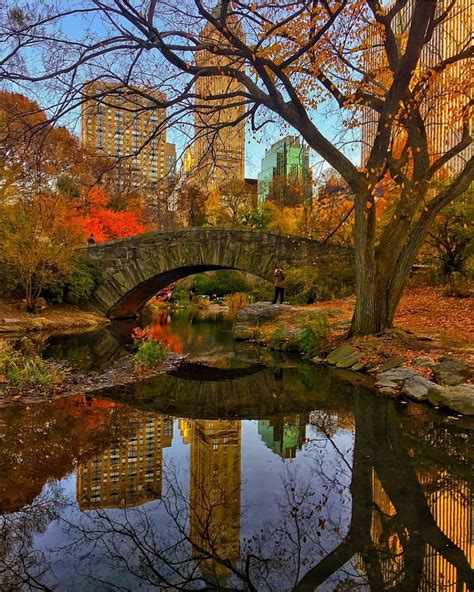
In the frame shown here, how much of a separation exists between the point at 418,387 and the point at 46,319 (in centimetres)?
1258

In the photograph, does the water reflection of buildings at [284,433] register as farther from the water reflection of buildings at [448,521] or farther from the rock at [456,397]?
the rock at [456,397]

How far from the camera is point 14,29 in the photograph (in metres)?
6.46

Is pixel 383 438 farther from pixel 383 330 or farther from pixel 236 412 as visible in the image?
pixel 383 330

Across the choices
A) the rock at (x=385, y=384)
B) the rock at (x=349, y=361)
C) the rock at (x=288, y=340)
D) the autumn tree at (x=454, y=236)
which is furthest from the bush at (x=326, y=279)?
the rock at (x=385, y=384)

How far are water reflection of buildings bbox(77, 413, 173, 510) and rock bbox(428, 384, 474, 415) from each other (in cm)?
319

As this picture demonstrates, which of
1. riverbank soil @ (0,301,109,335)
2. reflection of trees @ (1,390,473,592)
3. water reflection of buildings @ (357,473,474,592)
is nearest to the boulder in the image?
riverbank soil @ (0,301,109,335)

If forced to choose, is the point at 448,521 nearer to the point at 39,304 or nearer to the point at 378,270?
the point at 378,270

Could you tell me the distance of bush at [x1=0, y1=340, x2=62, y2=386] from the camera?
677cm

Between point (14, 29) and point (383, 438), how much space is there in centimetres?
672

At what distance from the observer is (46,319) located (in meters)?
15.7

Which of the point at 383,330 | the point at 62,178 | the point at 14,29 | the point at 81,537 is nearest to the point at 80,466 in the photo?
the point at 81,537

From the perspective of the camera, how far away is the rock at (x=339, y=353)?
8.74 metres

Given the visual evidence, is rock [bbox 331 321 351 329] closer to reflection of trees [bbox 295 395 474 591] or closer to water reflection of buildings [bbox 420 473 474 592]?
reflection of trees [bbox 295 395 474 591]

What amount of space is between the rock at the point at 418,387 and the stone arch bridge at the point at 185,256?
974cm
